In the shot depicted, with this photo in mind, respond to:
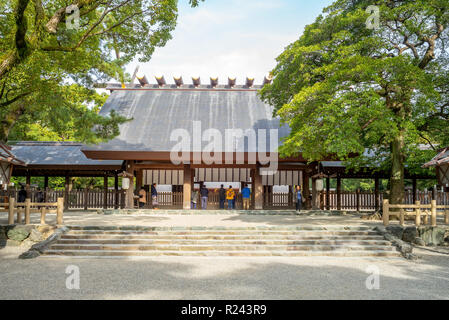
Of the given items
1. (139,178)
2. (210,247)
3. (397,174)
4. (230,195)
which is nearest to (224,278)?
(210,247)

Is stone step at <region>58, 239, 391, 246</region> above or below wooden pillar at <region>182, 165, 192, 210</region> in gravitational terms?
below

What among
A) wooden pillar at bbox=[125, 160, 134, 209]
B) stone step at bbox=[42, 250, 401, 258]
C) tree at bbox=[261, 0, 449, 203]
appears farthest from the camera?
wooden pillar at bbox=[125, 160, 134, 209]

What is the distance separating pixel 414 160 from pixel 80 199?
693 inches

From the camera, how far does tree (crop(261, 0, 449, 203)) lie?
11.8m

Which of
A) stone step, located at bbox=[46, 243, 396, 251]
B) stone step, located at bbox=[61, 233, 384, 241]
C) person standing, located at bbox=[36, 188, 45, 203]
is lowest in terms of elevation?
stone step, located at bbox=[46, 243, 396, 251]

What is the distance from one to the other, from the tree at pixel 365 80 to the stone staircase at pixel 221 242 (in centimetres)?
275

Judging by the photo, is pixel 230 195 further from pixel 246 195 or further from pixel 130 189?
pixel 130 189

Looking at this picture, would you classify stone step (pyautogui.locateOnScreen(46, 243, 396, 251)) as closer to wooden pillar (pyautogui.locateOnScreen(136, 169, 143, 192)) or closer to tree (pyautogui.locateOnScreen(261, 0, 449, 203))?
tree (pyautogui.locateOnScreen(261, 0, 449, 203))

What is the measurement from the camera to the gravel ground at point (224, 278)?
6012 millimetres

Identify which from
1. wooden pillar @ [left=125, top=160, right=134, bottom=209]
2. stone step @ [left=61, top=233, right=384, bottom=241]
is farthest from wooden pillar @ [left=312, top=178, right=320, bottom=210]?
wooden pillar @ [left=125, top=160, right=134, bottom=209]

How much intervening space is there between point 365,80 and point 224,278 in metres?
8.51

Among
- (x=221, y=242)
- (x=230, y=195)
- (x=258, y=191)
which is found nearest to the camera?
(x=221, y=242)

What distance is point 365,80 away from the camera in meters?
12.0

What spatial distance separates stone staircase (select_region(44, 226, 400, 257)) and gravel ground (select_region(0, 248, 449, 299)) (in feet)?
1.97
